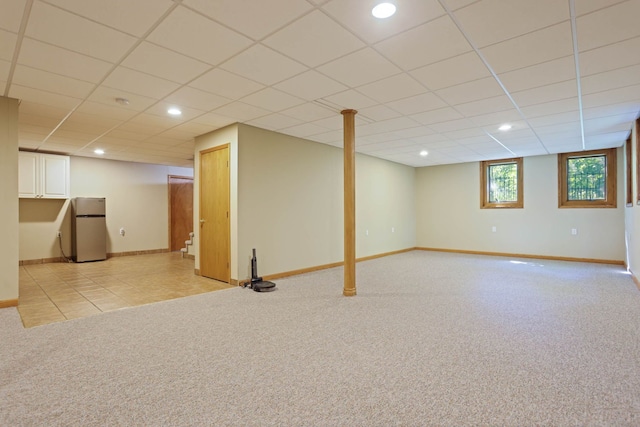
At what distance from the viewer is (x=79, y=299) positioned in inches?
160

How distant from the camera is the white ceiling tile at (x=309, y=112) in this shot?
161 inches

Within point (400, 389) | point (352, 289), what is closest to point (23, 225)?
point (352, 289)

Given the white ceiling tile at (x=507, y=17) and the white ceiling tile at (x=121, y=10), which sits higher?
the white ceiling tile at (x=121, y=10)

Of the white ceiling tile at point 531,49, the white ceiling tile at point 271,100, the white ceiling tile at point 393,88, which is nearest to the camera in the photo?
the white ceiling tile at point 531,49

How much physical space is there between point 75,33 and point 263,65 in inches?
55.4

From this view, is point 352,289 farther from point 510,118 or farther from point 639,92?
point 639,92

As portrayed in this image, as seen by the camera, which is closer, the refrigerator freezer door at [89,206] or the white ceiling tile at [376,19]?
the white ceiling tile at [376,19]

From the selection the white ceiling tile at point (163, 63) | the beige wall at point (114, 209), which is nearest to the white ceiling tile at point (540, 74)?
the white ceiling tile at point (163, 63)

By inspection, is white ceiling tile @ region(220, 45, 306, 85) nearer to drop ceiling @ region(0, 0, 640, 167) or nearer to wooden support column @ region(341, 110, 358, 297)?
drop ceiling @ region(0, 0, 640, 167)

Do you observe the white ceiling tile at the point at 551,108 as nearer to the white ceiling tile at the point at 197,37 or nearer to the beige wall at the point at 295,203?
the beige wall at the point at 295,203

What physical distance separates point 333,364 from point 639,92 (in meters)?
4.33

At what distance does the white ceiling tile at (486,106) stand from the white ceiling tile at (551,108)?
0.96 feet

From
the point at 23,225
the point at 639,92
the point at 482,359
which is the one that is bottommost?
the point at 482,359

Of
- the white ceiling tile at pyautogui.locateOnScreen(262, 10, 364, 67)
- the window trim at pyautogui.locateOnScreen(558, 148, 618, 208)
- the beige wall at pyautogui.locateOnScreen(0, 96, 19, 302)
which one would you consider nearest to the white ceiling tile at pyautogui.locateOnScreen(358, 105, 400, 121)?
the white ceiling tile at pyautogui.locateOnScreen(262, 10, 364, 67)
